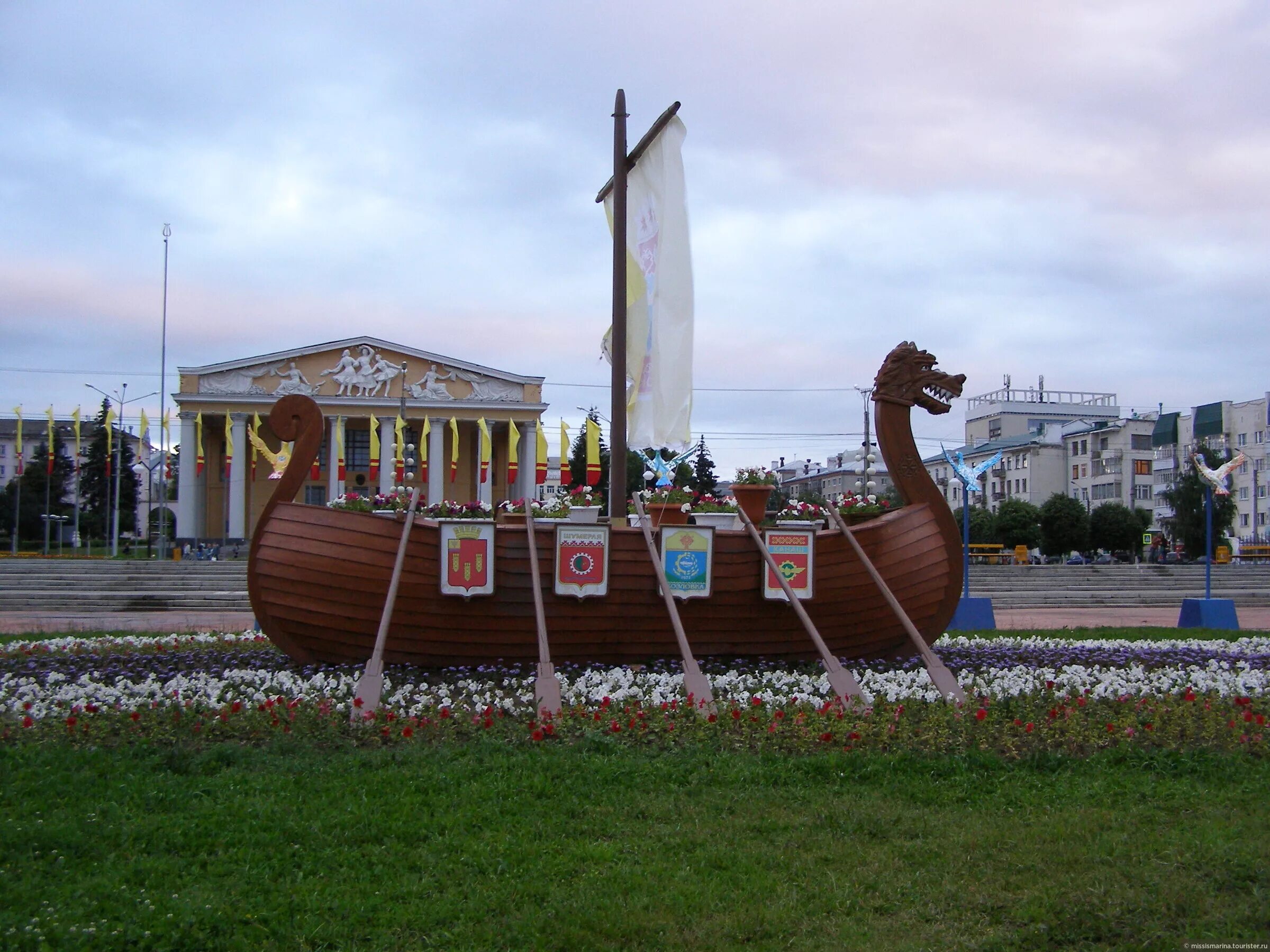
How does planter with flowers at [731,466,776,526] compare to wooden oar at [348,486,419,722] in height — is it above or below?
above

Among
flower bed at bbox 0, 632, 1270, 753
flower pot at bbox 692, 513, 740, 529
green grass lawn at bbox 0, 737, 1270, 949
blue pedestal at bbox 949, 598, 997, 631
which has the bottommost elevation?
blue pedestal at bbox 949, 598, 997, 631

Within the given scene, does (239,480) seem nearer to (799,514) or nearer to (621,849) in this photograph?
(799,514)

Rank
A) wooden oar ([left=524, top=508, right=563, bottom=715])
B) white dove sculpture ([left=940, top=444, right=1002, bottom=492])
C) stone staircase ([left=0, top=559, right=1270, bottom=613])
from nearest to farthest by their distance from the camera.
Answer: wooden oar ([left=524, top=508, right=563, bottom=715]), white dove sculpture ([left=940, top=444, right=1002, bottom=492]), stone staircase ([left=0, top=559, right=1270, bottom=613])

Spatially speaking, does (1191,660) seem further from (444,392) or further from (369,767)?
(444,392)

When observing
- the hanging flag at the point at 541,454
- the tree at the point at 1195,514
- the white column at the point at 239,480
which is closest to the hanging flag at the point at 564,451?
the hanging flag at the point at 541,454

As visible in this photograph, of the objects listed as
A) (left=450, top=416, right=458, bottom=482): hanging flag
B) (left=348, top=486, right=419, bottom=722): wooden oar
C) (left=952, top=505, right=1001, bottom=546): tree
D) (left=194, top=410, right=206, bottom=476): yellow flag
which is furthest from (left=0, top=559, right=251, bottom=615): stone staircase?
(left=952, top=505, right=1001, bottom=546): tree

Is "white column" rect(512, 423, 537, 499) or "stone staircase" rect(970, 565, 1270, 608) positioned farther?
"white column" rect(512, 423, 537, 499)

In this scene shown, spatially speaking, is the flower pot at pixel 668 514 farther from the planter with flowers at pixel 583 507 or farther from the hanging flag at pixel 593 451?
the hanging flag at pixel 593 451

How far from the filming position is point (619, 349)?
11.4 m

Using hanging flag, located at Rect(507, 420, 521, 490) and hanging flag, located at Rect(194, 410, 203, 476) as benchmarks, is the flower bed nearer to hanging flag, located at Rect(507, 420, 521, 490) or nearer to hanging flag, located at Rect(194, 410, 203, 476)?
hanging flag, located at Rect(507, 420, 521, 490)

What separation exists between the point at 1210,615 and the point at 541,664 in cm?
1380

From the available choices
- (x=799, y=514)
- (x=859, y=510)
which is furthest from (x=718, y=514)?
(x=859, y=510)

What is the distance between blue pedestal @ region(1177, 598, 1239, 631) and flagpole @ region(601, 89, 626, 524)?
437 inches

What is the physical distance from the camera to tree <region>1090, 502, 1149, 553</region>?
56.2 meters
